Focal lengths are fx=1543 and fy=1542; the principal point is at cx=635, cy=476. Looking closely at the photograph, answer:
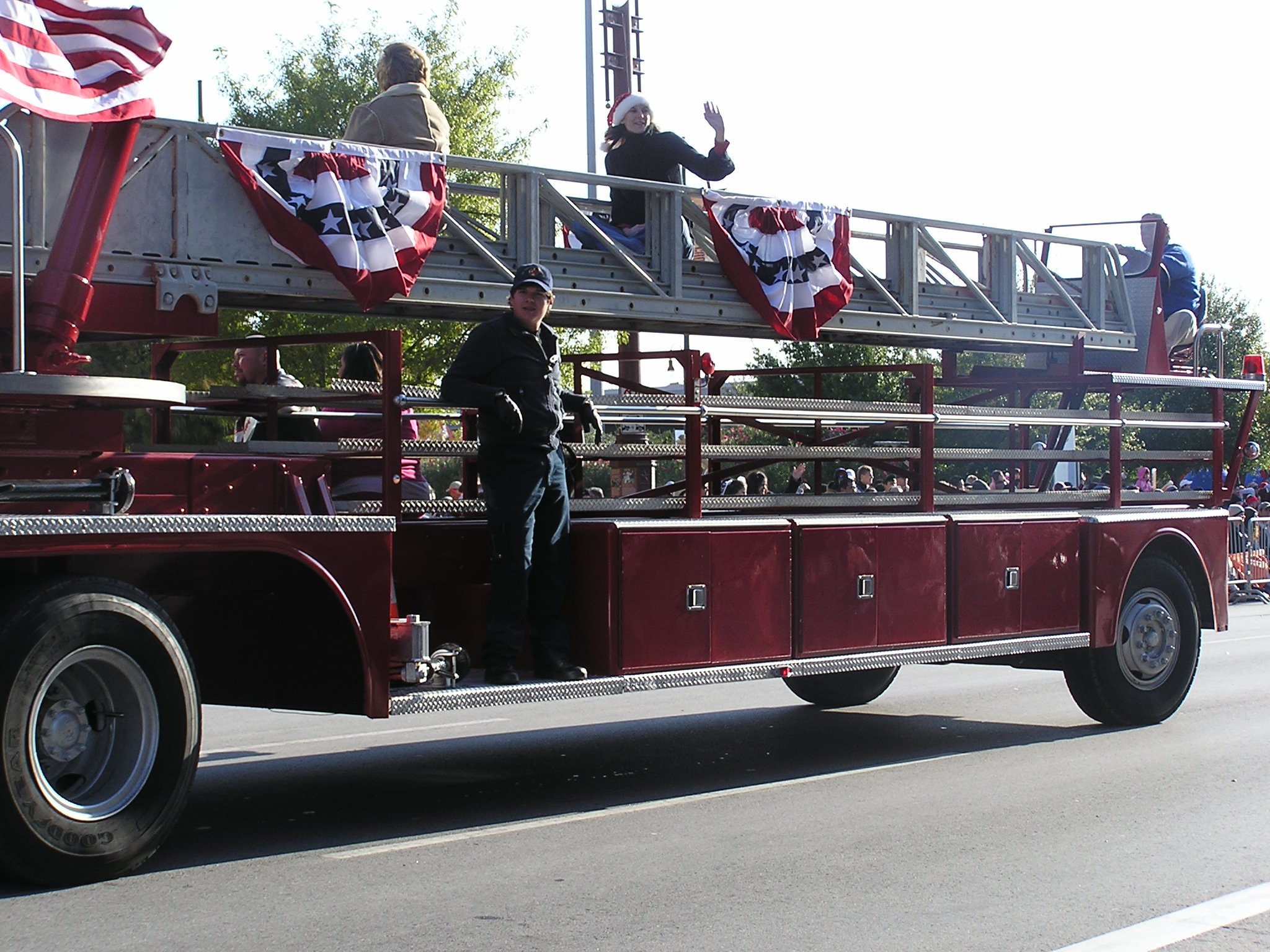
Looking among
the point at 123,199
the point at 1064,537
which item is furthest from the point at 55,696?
the point at 1064,537

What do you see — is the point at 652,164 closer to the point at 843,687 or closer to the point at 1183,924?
the point at 843,687

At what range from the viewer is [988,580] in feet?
31.0

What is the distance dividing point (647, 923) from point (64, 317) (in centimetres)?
316

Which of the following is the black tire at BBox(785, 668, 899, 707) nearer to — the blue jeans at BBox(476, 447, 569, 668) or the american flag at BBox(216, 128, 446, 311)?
the blue jeans at BBox(476, 447, 569, 668)

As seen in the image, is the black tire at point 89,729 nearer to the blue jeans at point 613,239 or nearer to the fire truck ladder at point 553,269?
the fire truck ladder at point 553,269

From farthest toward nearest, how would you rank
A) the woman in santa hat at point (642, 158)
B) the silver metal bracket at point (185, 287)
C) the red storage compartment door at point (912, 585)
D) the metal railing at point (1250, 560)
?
the metal railing at point (1250, 560)
the red storage compartment door at point (912, 585)
the woman in santa hat at point (642, 158)
the silver metal bracket at point (185, 287)

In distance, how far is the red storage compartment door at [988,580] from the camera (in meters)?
9.30

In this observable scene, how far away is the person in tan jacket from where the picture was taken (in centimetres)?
743

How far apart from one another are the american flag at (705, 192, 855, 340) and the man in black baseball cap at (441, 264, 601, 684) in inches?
66.0

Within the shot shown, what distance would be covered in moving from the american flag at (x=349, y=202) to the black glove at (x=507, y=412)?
0.70m

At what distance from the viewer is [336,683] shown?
260 inches

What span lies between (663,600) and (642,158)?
272 centimetres

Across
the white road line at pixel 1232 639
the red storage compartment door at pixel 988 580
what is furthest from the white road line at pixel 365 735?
the white road line at pixel 1232 639

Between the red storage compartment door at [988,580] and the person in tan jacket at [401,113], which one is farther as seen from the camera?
the red storage compartment door at [988,580]
